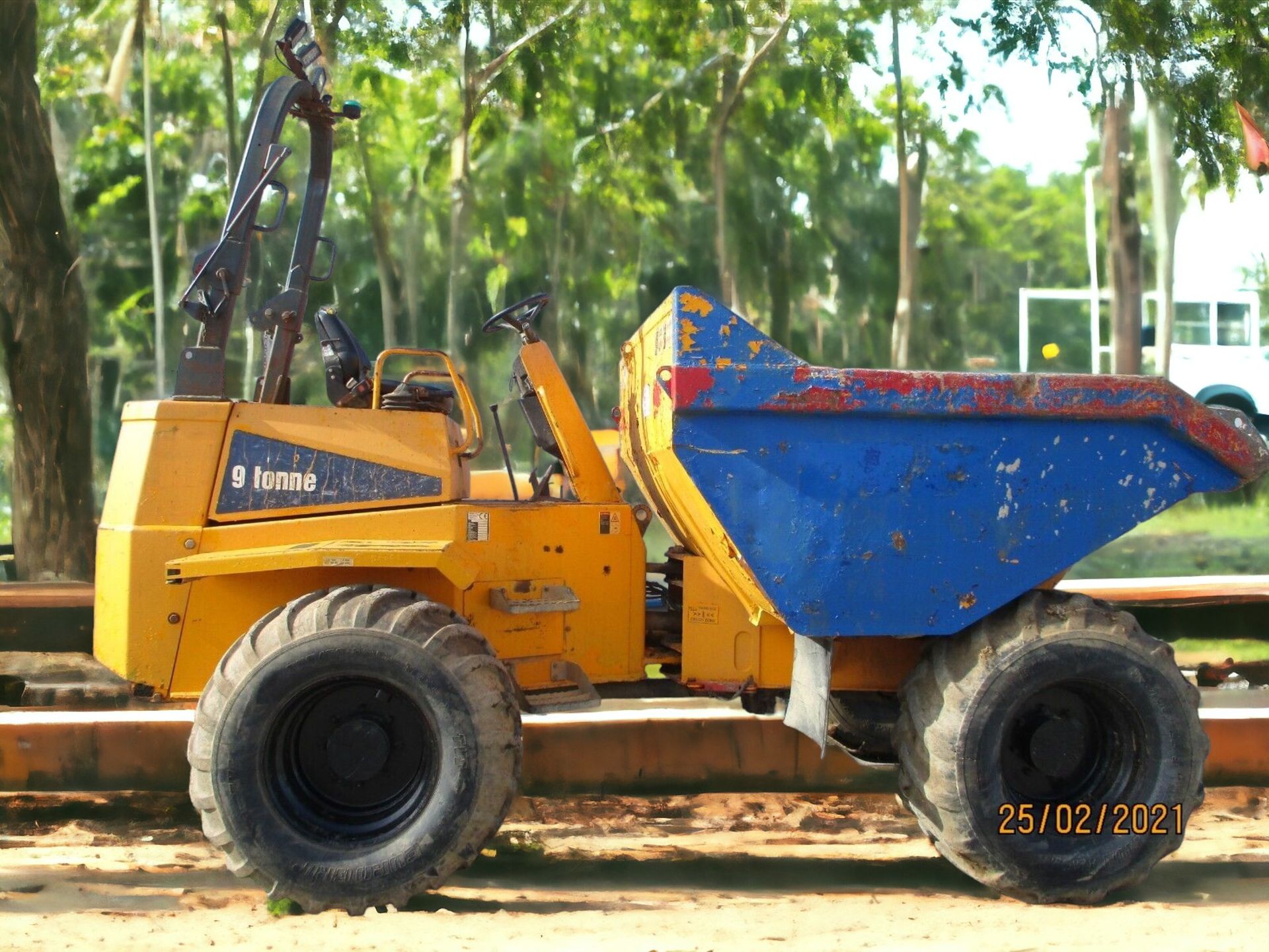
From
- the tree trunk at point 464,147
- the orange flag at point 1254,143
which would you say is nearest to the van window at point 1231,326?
the orange flag at point 1254,143

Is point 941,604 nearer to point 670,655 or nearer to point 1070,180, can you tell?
point 670,655

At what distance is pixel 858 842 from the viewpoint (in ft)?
17.9

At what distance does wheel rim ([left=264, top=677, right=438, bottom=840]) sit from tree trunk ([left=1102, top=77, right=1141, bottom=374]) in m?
10.4

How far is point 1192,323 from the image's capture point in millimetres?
16406

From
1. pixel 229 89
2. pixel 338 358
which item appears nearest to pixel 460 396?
pixel 338 358

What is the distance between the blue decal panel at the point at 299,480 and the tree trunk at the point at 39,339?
16.6ft

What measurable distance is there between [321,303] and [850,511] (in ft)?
35.2

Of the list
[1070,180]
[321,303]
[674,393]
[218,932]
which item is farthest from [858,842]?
[1070,180]

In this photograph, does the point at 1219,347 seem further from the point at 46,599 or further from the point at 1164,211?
the point at 46,599

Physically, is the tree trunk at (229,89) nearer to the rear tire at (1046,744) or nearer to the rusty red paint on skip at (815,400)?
the rusty red paint on skip at (815,400)

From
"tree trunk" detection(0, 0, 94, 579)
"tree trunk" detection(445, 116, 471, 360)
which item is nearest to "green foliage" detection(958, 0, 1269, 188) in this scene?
"tree trunk" detection(445, 116, 471, 360)

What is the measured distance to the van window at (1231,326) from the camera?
16.4 m

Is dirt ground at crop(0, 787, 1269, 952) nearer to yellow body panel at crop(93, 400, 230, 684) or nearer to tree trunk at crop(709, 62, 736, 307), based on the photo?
yellow body panel at crop(93, 400, 230, 684)

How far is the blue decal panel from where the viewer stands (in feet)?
15.0
